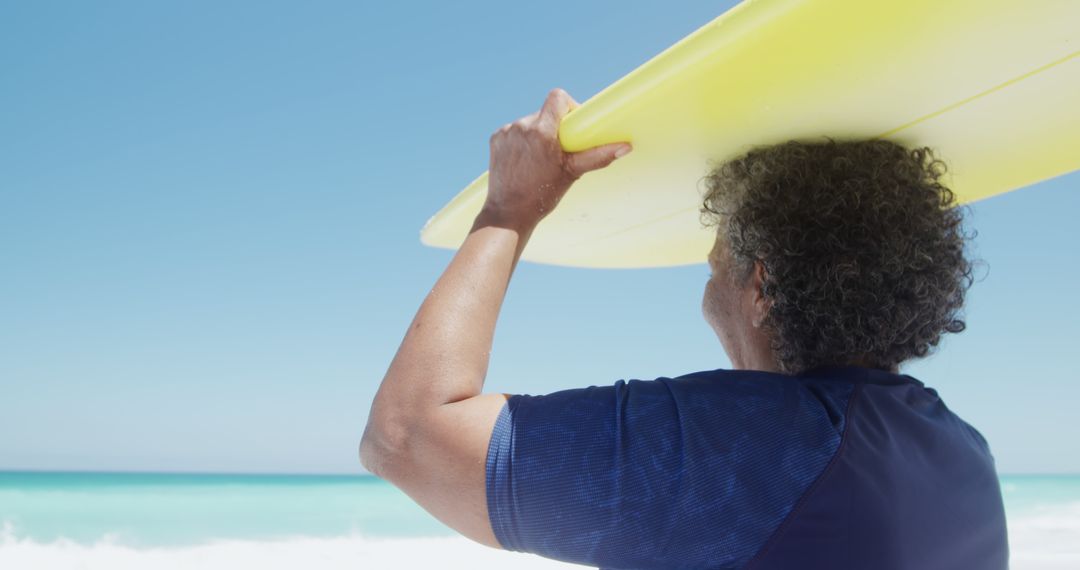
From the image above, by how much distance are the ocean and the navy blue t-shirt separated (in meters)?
5.98

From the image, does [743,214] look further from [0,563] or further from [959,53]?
[0,563]

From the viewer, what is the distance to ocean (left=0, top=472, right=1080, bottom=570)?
35.1 ft

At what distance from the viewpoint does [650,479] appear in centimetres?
93

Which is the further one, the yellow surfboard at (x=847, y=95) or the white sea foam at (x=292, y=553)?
the white sea foam at (x=292, y=553)

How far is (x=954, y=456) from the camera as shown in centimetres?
108

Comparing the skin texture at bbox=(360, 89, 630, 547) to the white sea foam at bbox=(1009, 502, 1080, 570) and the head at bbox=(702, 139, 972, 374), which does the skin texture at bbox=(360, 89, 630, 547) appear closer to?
the head at bbox=(702, 139, 972, 374)

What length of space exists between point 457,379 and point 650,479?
0.98 feet

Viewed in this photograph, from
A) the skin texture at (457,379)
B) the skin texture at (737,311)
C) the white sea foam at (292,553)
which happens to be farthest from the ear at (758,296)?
the white sea foam at (292,553)

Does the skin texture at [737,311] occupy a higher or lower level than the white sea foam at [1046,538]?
higher

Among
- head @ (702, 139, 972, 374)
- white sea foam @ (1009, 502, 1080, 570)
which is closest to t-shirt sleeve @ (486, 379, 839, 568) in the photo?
head @ (702, 139, 972, 374)

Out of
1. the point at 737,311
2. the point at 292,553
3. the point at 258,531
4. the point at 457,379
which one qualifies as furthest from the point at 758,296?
the point at 258,531

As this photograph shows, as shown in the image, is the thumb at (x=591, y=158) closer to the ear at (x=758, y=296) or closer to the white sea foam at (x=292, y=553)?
the ear at (x=758, y=296)

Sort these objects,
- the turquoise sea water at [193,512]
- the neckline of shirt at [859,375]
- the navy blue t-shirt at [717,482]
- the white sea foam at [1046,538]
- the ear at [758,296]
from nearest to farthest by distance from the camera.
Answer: the navy blue t-shirt at [717,482], the neckline of shirt at [859,375], the ear at [758,296], the white sea foam at [1046,538], the turquoise sea water at [193,512]

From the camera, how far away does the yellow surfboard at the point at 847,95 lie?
3.35ft
